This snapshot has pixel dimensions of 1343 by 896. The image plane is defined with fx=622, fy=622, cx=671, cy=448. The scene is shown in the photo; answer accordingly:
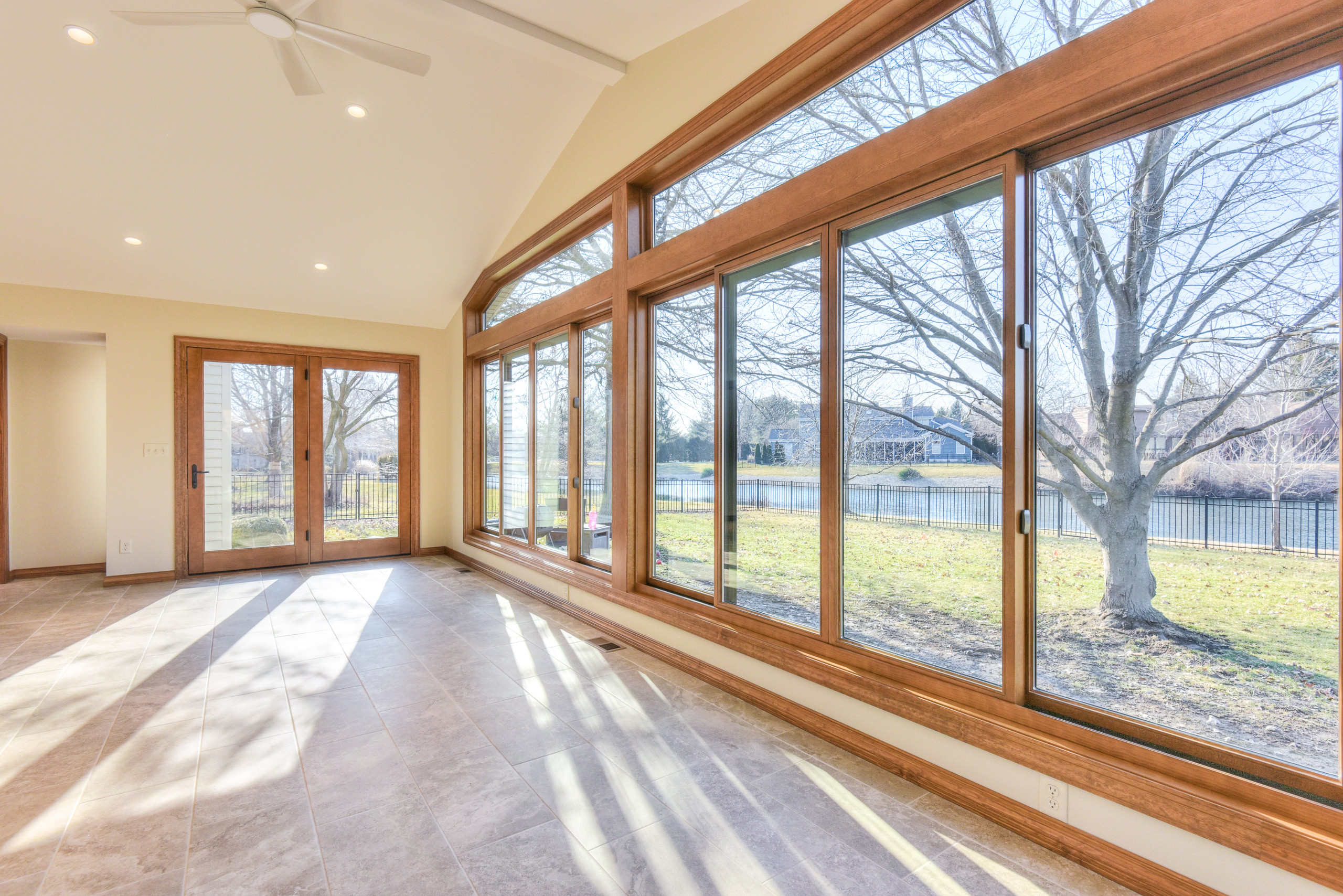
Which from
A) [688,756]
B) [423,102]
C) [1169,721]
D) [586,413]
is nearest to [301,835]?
[688,756]

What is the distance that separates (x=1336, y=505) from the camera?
156 cm

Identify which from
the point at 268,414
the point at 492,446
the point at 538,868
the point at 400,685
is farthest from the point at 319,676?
the point at 268,414

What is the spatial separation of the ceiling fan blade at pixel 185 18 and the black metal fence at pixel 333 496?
4.56 metres

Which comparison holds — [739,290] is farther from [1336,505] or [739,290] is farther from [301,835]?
[301,835]

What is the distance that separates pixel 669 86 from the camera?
3.64 metres

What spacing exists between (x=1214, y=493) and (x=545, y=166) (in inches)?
189

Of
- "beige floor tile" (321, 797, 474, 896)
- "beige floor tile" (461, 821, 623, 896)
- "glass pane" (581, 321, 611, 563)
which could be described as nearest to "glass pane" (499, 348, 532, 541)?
"glass pane" (581, 321, 611, 563)

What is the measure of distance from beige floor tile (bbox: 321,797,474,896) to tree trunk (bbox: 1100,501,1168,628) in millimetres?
2119

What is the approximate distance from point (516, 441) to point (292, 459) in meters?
2.53

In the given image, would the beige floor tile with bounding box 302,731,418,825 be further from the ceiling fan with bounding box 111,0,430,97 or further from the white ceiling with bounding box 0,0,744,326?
the white ceiling with bounding box 0,0,744,326

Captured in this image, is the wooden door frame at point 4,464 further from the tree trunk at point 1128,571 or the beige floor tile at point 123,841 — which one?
the tree trunk at point 1128,571

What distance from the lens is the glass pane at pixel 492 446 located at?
21.2ft

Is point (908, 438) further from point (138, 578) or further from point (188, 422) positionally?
point (138, 578)

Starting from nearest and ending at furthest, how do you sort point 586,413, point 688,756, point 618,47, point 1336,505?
point 1336,505, point 688,756, point 618,47, point 586,413
